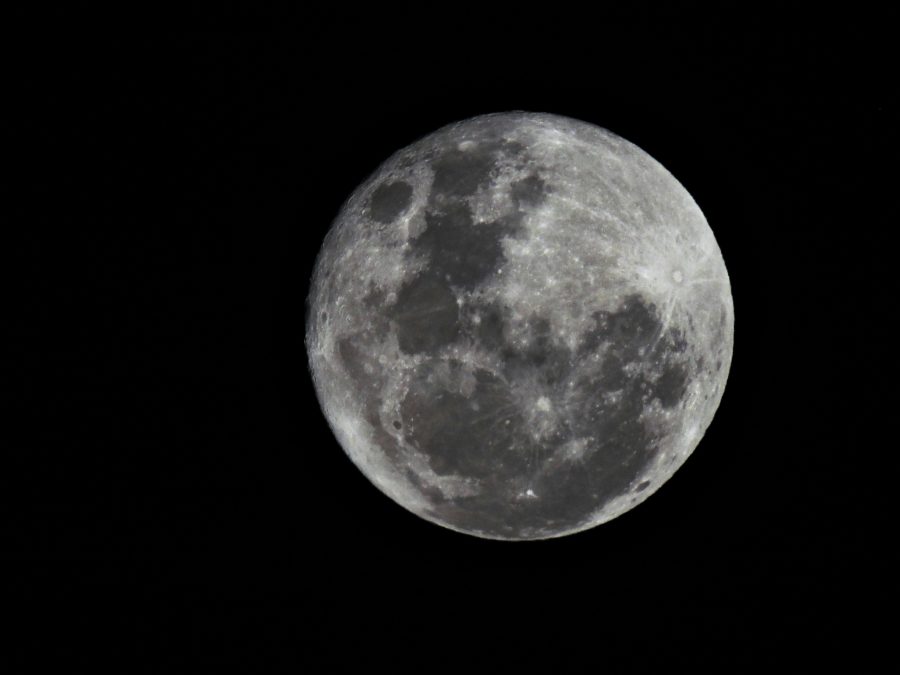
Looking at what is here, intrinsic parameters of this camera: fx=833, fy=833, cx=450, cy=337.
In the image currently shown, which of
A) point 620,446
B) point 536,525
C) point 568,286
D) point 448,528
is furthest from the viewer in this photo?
point 448,528

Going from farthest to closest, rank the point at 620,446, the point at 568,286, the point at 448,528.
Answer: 1. the point at 448,528
2. the point at 620,446
3. the point at 568,286

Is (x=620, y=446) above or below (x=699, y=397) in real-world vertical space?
below

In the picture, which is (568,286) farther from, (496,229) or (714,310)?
(714,310)

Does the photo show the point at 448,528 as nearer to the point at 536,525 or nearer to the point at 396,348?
the point at 536,525

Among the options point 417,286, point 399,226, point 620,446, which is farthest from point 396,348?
point 620,446

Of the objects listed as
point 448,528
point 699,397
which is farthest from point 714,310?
point 448,528

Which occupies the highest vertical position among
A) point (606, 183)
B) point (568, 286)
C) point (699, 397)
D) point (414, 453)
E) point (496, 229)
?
point (606, 183)

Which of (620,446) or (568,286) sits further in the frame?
(620,446)
